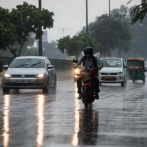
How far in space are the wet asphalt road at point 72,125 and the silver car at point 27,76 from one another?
6.97 metres

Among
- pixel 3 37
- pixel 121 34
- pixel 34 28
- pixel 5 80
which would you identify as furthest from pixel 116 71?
pixel 121 34

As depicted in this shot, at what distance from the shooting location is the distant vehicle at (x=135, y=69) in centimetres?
4875

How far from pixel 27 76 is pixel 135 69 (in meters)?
23.8

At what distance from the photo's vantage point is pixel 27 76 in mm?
27062

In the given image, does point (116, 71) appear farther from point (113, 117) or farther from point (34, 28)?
point (113, 117)

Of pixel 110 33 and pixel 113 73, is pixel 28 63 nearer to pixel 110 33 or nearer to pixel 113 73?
pixel 113 73

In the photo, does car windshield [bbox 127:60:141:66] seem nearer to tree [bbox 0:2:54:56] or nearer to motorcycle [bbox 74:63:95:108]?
tree [bbox 0:2:54:56]

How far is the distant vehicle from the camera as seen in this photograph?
48.8 meters

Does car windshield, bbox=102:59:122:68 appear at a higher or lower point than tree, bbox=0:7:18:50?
lower

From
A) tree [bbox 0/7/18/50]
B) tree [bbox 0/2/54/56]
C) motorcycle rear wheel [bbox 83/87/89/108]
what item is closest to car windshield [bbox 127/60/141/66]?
tree [bbox 0/2/54/56]

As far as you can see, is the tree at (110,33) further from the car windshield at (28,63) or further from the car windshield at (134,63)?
the car windshield at (28,63)

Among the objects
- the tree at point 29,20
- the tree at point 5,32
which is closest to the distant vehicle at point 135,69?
the tree at point 29,20

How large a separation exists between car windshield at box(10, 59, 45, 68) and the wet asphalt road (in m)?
8.40

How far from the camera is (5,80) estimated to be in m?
27.1
